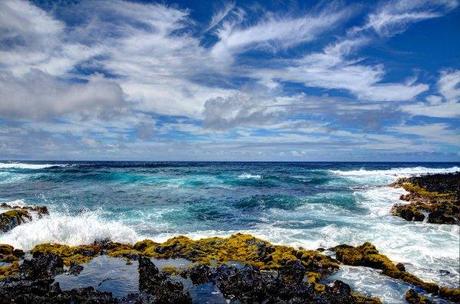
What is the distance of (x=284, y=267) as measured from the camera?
12.5m

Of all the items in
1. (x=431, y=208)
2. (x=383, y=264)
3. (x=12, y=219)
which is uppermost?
(x=431, y=208)

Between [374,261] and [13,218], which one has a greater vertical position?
[13,218]

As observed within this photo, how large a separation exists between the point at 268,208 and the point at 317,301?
18200mm

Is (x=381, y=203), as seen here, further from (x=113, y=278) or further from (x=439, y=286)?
(x=113, y=278)

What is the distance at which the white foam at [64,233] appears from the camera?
17031mm

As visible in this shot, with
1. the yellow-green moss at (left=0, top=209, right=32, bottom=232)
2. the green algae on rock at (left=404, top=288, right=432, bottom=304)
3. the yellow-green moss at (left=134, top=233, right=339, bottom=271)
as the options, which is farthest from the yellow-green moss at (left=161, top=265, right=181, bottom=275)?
the yellow-green moss at (left=0, top=209, right=32, bottom=232)

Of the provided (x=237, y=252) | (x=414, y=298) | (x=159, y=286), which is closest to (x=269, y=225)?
(x=237, y=252)

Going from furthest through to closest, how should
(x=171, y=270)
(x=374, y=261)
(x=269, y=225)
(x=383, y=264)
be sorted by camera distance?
(x=269, y=225) < (x=374, y=261) < (x=383, y=264) < (x=171, y=270)

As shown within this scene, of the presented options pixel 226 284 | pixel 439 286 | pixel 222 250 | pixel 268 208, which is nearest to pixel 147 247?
pixel 222 250

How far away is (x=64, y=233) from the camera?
1773 centimetres

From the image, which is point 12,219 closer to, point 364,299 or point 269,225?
point 269,225

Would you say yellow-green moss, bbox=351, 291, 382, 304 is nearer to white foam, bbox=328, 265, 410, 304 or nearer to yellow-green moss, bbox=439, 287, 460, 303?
white foam, bbox=328, 265, 410, 304

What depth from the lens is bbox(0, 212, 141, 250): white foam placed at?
55.9 feet

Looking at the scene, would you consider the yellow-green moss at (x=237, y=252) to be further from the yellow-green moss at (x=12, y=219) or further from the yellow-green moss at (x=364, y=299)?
the yellow-green moss at (x=12, y=219)
